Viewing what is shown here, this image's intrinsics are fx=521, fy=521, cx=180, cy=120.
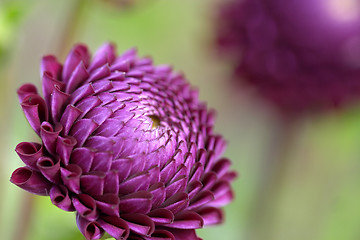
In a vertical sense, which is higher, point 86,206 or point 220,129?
point 220,129

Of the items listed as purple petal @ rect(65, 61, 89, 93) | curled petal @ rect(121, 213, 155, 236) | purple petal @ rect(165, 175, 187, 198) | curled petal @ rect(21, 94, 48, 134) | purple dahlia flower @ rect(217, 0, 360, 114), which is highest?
purple dahlia flower @ rect(217, 0, 360, 114)

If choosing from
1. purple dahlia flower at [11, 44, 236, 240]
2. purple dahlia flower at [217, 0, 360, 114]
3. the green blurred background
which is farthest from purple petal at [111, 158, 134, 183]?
purple dahlia flower at [217, 0, 360, 114]

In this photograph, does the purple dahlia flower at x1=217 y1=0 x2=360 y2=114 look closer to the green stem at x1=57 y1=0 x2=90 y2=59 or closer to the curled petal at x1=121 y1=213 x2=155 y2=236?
the green stem at x1=57 y1=0 x2=90 y2=59

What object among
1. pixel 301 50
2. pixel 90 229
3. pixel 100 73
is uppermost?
pixel 301 50

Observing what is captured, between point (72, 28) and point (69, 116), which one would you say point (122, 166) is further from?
point (72, 28)

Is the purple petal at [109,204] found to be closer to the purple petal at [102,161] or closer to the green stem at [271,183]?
the purple petal at [102,161]

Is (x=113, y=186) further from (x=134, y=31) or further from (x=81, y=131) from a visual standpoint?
(x=134, y=31)

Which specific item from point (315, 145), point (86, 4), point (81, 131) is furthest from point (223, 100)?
point (81, 131)

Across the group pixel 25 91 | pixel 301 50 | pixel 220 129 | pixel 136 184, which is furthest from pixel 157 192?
pixel 220 129
